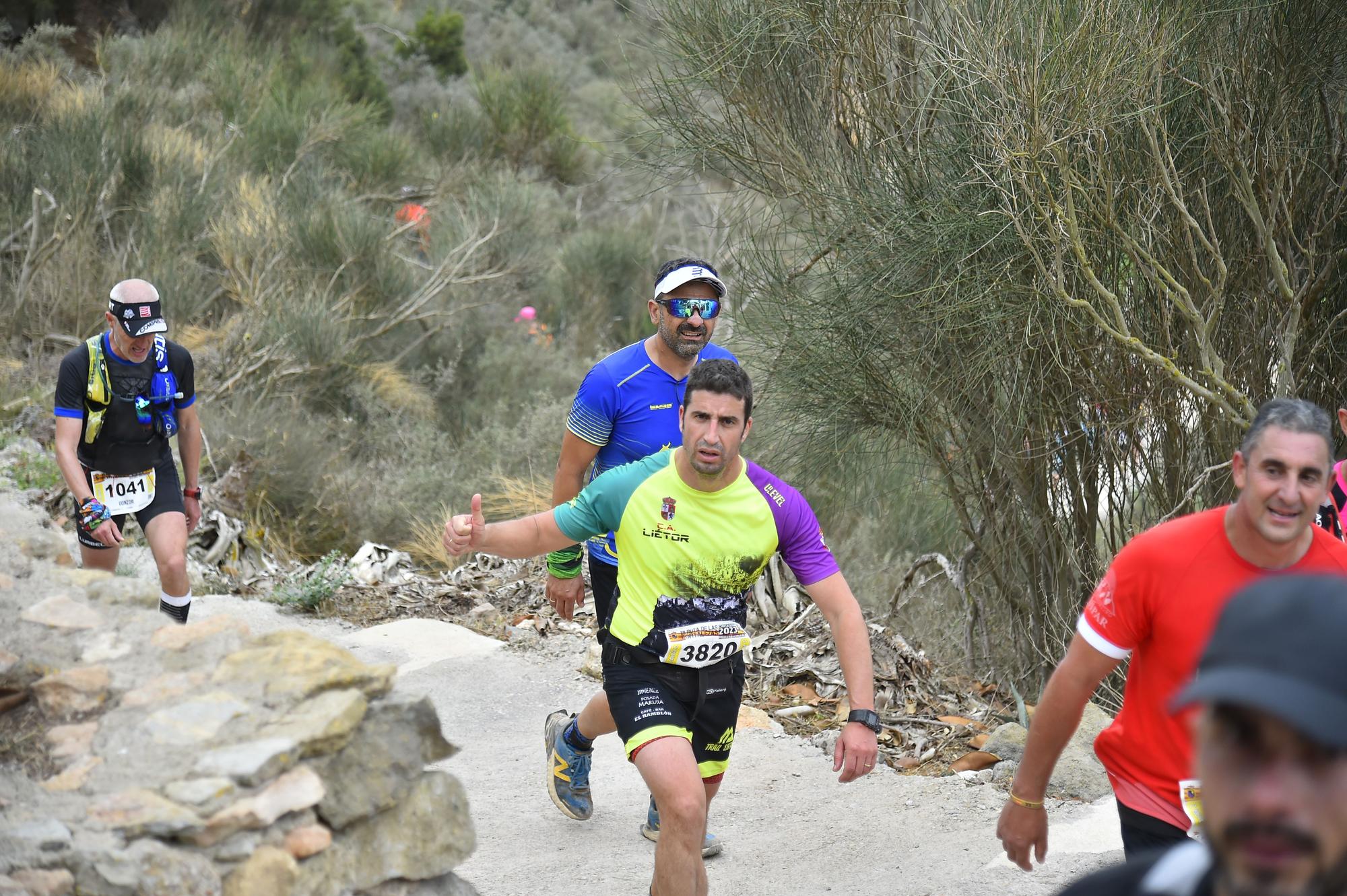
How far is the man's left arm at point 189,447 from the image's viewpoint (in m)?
6.19

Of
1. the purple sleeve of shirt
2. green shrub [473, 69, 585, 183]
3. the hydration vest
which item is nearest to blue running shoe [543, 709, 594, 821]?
the purple sleeve of shirt

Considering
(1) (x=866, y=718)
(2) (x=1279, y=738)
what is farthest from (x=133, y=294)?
(2) (x=1279, y=738)

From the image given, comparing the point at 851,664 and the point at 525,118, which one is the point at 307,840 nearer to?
the point at 851,664

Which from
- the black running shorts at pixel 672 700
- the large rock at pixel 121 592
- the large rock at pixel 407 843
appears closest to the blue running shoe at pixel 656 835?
the black running shorts at pixel 672 700

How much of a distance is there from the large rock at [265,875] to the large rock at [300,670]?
42 centimetres

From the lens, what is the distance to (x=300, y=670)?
305 cm

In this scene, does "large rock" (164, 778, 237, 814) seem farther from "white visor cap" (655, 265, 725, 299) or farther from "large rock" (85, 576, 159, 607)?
"white visor cap" (655, 265, 725, 299)

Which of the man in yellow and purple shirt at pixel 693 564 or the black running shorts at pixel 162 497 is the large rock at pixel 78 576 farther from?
the black running shorts at pixel 162 497

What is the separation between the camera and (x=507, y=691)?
23.1ft

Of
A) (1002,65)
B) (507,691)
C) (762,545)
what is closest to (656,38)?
(1002,65)

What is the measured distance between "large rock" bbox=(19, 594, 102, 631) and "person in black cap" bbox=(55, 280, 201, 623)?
254 cm

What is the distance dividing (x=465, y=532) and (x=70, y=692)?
1107 mm

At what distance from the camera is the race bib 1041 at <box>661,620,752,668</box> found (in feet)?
12.2

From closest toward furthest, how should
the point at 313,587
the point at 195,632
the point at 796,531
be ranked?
the point at 195,632 < the point at 796,531 < the point at 313,587
